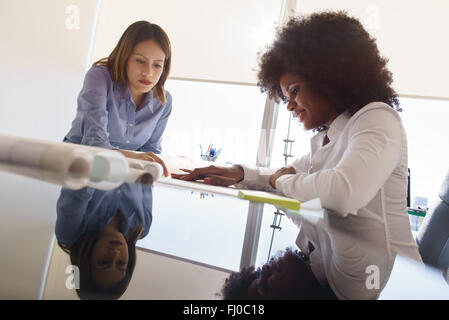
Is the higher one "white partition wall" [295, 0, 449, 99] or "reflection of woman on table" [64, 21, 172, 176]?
"white partition wall" [295, 0, 449, 99]

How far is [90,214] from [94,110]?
1.32m

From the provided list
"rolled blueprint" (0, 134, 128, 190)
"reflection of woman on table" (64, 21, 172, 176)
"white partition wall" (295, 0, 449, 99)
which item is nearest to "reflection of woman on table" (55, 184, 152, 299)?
"rolled blueprint" (0, 134, 128, 190)

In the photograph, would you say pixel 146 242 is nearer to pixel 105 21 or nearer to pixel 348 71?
pixel 348 71

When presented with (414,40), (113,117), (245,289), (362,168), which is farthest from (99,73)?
(414,40)

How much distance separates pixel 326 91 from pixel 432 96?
1679 millimetres

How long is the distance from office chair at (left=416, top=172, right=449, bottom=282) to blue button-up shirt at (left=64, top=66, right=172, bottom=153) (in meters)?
1.20

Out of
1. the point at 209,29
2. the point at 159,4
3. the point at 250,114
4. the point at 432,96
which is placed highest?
the point at 159,4

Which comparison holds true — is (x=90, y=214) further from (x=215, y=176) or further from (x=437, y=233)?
(x=437, y=233)

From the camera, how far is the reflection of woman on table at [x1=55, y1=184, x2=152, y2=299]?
0.18 meters

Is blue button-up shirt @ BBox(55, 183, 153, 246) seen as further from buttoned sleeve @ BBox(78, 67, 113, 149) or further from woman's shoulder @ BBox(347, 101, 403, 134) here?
buttoned sleeve @ BBox(78, 67, 113, 149)

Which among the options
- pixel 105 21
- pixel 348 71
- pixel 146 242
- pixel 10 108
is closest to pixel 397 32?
pixel 348 71

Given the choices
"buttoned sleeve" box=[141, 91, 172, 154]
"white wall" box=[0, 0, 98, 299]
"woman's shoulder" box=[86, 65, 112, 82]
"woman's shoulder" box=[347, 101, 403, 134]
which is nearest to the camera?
"woman's shoulder" box=[347, 101, 403, 134]

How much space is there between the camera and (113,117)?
1.77 metres
